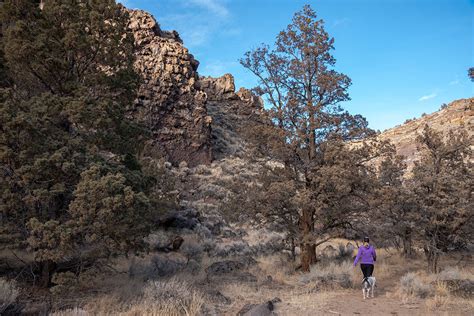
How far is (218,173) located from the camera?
115ft

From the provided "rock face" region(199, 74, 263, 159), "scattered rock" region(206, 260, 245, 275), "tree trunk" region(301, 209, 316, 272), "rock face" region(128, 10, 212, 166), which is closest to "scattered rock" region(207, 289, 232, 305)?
"scattered rock" region(206, 260, 245, 275)

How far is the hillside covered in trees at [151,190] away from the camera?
8.63 m

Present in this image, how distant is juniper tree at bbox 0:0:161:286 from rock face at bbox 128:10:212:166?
23.1 meters

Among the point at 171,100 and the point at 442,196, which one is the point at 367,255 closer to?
the point at 442,196

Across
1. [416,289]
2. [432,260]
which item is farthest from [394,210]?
[416,289]

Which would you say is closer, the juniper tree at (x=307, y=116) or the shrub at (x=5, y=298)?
the shrub at (x=5, y=298)

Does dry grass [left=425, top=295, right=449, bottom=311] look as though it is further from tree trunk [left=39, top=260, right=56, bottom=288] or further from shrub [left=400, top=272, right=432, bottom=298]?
tree trunk [left=39, top=260, right=56, bottom=288]

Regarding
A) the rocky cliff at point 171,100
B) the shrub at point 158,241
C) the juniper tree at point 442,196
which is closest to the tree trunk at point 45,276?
the shrub at point 158,241

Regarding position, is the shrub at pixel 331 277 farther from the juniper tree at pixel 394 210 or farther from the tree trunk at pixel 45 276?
the tree trunk at pixel 45 276

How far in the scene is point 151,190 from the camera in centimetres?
1242

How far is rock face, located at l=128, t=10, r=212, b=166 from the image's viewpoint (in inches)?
1390

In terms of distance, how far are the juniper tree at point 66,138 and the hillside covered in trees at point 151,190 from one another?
0.04 metres

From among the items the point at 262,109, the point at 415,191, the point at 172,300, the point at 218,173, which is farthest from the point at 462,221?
the point at 218,173

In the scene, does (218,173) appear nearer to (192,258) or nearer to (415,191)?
(192,258)
